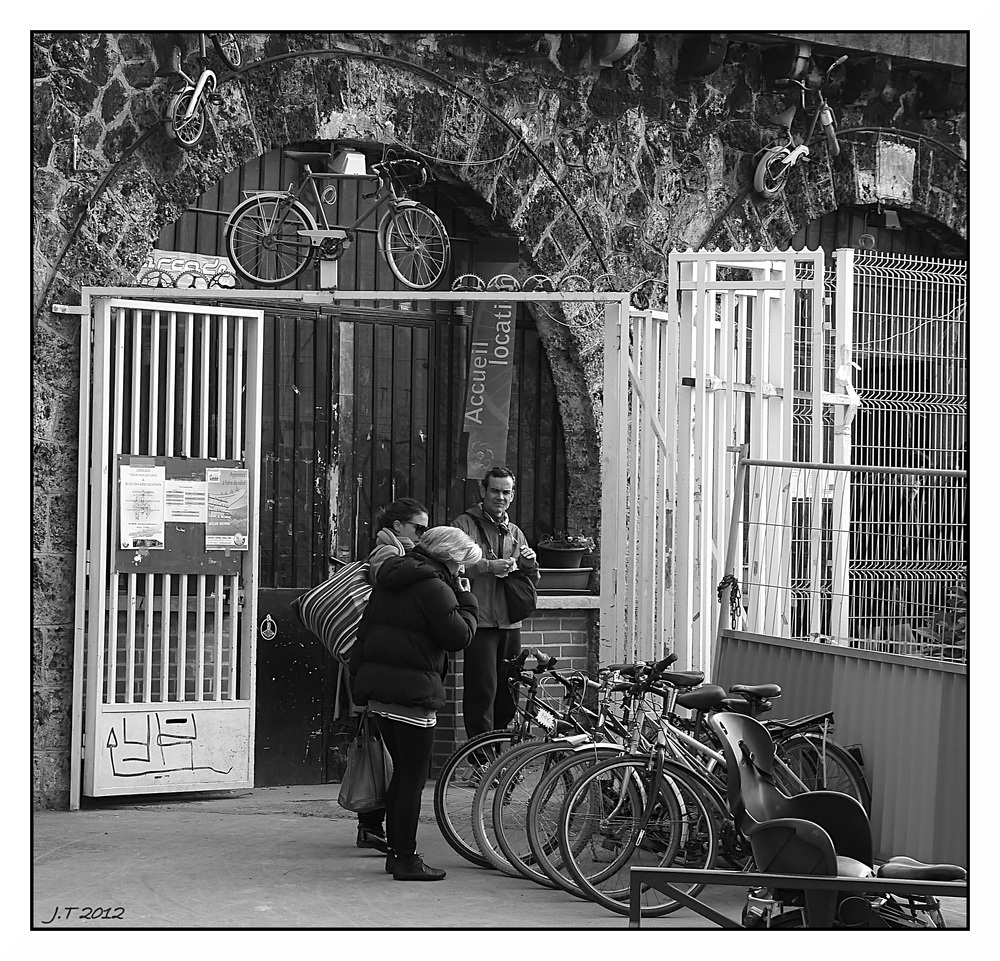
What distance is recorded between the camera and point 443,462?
9.98 m

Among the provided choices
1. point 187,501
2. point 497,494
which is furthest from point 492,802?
point 187,501

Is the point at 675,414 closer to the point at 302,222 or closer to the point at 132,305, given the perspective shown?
the point at 302,222

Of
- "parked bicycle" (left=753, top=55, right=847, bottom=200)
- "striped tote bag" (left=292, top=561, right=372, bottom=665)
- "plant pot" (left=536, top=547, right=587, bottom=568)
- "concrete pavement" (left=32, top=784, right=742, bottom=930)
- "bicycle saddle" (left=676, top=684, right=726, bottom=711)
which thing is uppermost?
"parked bicycle" (left=753, top=55, right=847, bottom=200)

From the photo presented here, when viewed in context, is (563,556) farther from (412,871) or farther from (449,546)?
(412,871)

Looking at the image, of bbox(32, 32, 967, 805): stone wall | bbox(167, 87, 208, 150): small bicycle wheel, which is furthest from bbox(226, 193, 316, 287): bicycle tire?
bbox(167, 87, 208, 150): small bicycle wheel

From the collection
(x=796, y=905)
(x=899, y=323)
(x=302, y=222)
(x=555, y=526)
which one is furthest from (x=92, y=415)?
(x=899, y=323)

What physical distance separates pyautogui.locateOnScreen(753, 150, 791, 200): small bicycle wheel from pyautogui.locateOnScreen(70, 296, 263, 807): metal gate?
3.94 meters

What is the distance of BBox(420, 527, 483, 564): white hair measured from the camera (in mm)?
6961

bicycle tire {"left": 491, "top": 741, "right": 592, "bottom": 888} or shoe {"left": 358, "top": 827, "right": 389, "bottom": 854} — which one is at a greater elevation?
bicycle tire {"left": 491, "top": 741, "right": 592, "bottom": 888}

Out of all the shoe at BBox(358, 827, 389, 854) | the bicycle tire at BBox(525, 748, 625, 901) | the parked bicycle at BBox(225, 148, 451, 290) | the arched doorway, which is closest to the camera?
the bicycle tire at BBox(525, 748, 625, 901)

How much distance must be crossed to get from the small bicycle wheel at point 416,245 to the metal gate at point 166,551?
107cm

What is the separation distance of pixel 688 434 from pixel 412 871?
113 inches

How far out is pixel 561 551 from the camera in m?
9.91

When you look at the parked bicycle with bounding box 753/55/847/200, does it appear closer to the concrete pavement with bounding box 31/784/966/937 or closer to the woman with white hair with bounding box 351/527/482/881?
the woman with white hair with bounding box 351/527/482/881
